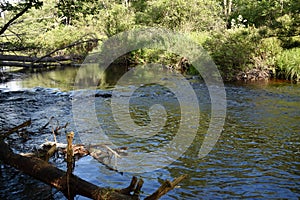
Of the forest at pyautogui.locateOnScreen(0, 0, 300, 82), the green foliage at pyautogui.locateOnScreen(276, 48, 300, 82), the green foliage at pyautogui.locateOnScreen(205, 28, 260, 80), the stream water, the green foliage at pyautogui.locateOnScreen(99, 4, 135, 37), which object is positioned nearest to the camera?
the stream water

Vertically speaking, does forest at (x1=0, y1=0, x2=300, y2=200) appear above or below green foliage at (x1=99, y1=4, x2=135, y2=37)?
below

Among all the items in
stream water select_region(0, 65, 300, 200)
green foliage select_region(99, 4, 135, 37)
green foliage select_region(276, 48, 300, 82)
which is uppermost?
green foliage select_region(99, 4, 135, 37)

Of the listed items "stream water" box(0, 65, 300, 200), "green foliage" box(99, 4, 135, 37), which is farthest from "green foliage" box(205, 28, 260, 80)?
"green foliage" box(99, 4, 135, 37)

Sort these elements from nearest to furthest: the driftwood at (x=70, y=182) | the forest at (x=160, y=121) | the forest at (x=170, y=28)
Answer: the driftwood at (x=70, y=182), the forest at (x=160, y=121), the forest at (x=170, y=28)

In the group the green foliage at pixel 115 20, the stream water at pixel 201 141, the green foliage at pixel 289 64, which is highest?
the green foliage at pixel 115 20

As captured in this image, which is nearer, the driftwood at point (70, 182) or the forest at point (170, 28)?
the driftwood at point (70, 182)

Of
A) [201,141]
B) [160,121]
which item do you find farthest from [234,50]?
[201,141]

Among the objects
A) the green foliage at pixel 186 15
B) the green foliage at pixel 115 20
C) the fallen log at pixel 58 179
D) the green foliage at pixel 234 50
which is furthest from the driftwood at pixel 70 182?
the green foliage at pixel 115 20

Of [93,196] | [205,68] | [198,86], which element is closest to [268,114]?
[198,86]

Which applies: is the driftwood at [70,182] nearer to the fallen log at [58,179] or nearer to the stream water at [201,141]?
the fallen log at [58,179]

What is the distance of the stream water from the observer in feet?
17.0

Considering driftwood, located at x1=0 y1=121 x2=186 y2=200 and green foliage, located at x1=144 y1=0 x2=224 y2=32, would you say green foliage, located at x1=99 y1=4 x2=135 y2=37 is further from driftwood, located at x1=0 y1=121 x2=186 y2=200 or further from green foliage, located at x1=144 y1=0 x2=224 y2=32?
driftwood, located at x1=0 y1=121 x2=186 y2=200

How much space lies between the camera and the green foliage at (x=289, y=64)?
51.3ft

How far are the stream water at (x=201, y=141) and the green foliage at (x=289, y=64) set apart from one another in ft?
7.37
